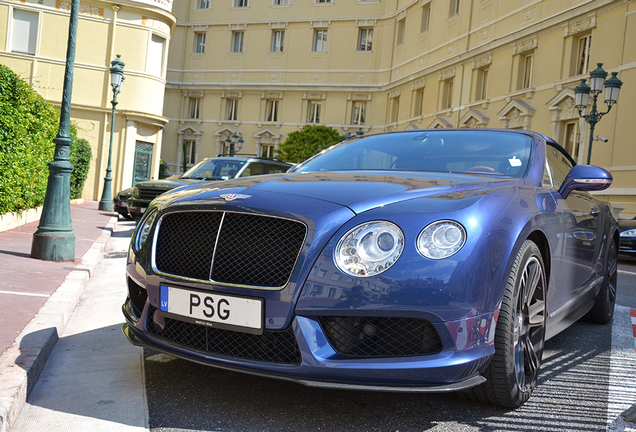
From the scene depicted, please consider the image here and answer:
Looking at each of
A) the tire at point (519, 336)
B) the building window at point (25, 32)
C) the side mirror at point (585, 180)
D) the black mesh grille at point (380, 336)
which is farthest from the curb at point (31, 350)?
the building window at point (25, 32)

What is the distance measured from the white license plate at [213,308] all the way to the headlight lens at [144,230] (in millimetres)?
378

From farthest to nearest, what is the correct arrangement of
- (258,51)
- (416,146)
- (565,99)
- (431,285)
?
(258,51) → (565,99) → (416,146) → (431,285)

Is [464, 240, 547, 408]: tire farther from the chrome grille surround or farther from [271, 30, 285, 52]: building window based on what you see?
[271, 30, 285, 52]: building window

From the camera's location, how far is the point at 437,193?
9.28ft

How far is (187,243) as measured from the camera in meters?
2.89

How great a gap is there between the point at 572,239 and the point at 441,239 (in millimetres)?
1657

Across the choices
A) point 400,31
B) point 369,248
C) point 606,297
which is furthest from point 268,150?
point 369,248

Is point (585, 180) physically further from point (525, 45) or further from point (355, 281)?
point (525, 45)

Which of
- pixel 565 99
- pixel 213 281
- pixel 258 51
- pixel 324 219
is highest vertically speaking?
pixel 258 51

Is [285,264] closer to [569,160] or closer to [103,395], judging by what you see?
[103,395]

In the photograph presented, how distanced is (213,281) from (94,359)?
1405 millimetres

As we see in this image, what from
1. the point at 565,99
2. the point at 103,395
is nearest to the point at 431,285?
the point at 103,395

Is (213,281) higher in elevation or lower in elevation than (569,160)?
lower

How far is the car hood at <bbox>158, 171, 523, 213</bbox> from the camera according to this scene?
2.76 metres
